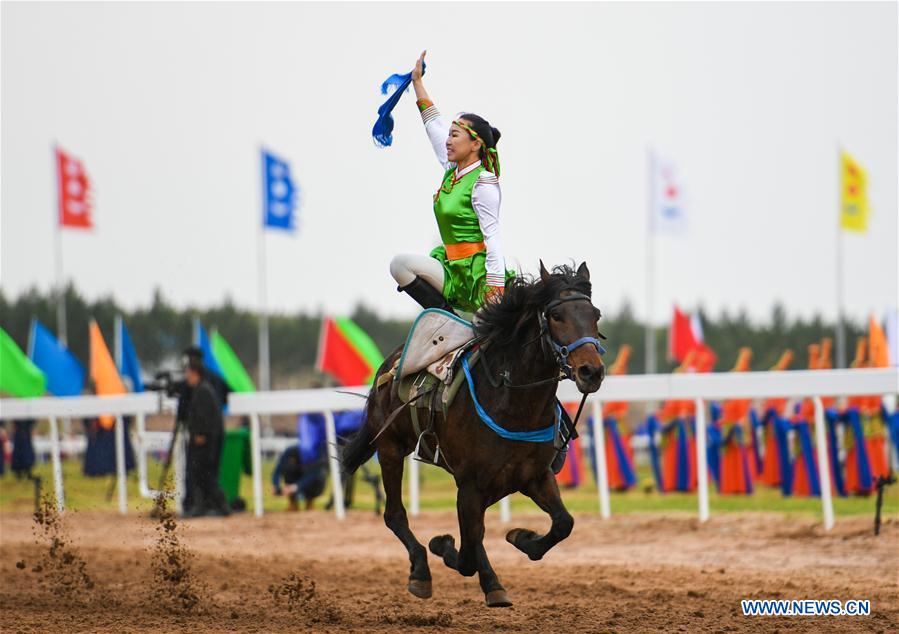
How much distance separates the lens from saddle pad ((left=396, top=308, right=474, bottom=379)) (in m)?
7.86

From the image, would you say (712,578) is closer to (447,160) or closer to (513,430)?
(513,430)

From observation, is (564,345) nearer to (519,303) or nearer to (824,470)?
(519,303)

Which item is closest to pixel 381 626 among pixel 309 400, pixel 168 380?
pixel 309 400

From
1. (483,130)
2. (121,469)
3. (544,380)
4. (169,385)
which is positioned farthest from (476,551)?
(121,469)

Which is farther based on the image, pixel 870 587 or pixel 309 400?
pixel 309 400

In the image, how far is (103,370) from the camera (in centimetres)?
1983

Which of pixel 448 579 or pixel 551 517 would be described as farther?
pixel 448 579

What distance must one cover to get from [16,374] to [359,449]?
1243cm

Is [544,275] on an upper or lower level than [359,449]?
upper

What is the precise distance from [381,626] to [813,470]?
961 centimetres

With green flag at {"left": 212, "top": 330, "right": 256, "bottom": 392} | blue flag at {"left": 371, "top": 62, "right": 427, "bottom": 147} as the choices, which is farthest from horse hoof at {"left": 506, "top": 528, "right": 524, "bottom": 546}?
green flag at {"left": 212, "top": 330, "right": 256, "bottom": 392}

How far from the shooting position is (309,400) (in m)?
15.8

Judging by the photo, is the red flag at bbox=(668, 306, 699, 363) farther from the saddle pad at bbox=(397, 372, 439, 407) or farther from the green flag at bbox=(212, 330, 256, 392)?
the saddle pad at bbox=(397, 372, 439, 407)

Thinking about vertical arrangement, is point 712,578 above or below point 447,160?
below
